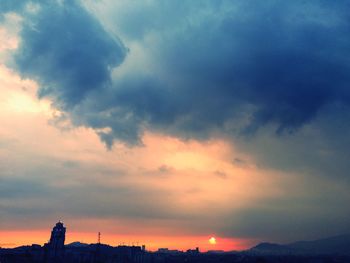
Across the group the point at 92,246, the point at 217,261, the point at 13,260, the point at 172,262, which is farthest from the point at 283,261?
the point at 13,260

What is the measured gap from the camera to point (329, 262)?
168 metres

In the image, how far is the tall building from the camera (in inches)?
5581

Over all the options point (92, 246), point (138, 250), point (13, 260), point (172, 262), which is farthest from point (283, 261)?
point (13, 260)

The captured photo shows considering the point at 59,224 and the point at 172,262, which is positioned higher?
the point at 59,224

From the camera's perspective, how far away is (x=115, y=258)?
6058 inches

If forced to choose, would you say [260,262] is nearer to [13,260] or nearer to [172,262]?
[172,262]

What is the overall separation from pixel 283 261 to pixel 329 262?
2201 centimetres

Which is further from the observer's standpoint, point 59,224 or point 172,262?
point 172,262

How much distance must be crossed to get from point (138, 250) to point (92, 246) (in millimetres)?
24495

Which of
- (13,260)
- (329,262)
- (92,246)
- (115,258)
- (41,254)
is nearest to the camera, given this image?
(13,260)

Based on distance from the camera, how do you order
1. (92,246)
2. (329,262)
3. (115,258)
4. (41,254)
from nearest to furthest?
(41,254) → (115,258) → (329,262) → (92,246)

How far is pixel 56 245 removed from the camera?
472ft

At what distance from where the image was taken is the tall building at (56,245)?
141750mm

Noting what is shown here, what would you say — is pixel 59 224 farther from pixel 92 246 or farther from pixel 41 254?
pixel 92 246
